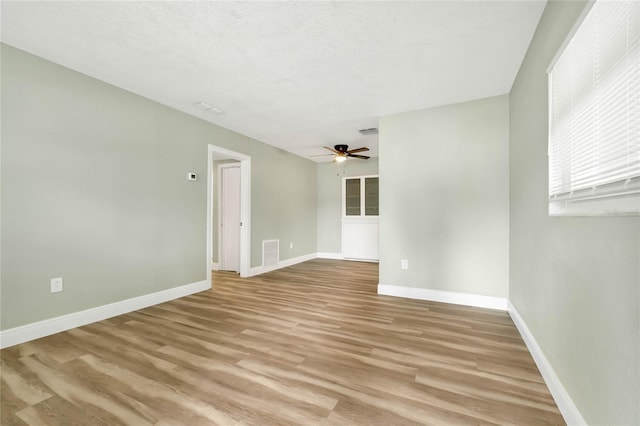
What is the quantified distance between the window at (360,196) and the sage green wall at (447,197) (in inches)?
120

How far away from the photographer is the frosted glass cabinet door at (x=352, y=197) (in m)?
7.05

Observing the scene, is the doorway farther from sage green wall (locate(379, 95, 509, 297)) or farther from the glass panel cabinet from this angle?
sage green wall (locate(379, 95, 509, 297))

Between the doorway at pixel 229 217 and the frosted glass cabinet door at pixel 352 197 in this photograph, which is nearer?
the doorway at pixel 229 217

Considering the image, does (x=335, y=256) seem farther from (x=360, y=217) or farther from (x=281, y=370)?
(x=281, y=370)

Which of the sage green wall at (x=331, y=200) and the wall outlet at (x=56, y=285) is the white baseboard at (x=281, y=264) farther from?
the wall outlet at (x=56, y=285)

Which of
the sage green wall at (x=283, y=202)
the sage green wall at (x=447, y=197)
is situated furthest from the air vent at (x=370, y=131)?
the sage green wall at (x=283, y=202)

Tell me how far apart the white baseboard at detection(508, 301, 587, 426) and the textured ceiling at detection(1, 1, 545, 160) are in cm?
244

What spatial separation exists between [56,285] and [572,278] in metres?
4.08

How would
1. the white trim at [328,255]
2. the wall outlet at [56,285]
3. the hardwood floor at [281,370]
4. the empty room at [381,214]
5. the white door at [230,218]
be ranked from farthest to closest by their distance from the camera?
1. the white trim at [328,255]
2. the white door at [230,218]
3. the wall outlet at [56,285]
4. the hardwood floor at [281,370]
5. the empty room at [381,214]

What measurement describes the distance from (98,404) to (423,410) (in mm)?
1922

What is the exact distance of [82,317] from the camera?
2.73 m

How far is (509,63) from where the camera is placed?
2535mm

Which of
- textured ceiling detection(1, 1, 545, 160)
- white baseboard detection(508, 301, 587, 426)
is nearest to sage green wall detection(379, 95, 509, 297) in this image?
textured ceiling detection(1, 1, 545, 160)

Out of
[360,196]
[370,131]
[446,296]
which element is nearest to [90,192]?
[370,131]
